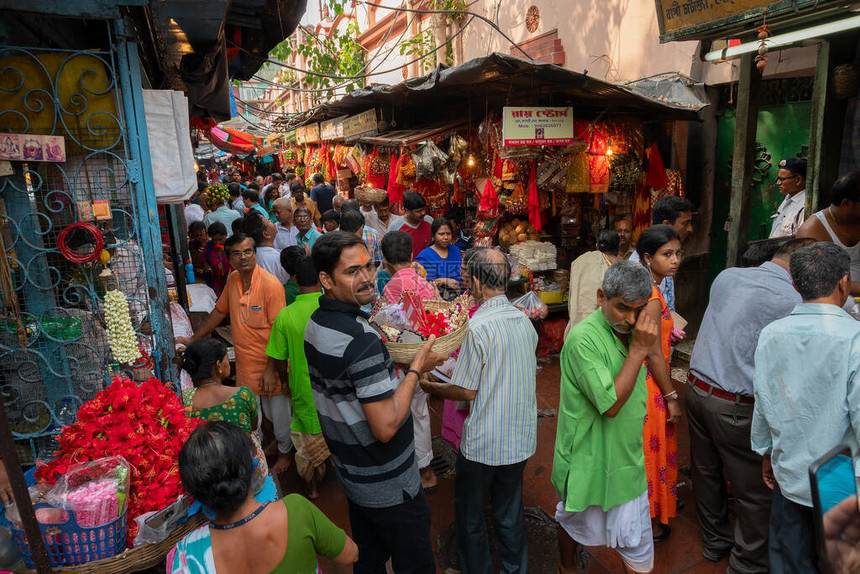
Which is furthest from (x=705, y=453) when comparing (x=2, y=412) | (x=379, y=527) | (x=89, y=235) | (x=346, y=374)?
(x=89, y=235)

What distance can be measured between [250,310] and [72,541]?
2251mm

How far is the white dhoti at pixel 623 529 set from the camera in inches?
107

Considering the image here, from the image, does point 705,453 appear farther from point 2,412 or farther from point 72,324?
point 72,324

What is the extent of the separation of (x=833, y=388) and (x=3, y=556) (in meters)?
3.37

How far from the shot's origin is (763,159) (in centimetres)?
643

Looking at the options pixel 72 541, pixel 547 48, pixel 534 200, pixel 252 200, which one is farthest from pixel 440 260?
pixel 547 48

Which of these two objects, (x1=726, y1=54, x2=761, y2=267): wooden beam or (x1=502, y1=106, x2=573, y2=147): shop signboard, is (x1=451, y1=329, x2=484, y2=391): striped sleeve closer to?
(x1=502, y1=106, x2=573, y2=147): shop signboard

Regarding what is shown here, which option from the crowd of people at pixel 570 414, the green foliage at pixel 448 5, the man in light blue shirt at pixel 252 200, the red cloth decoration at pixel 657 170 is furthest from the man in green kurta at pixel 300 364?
the green foliage at pixel 448 5

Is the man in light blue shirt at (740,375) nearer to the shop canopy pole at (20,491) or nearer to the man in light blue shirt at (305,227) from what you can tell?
the shop canopy pole at (20,491)

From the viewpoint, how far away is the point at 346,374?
2.23m

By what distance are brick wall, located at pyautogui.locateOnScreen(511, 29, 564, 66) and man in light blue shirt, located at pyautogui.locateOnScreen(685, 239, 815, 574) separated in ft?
22.7

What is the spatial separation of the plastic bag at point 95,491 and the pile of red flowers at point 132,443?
82 millimetres

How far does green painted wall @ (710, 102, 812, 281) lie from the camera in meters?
6.03

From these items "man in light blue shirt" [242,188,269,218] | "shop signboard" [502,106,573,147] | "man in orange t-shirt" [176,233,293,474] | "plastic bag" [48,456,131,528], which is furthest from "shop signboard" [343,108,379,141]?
"plastic bag" [48,456,131,528]
